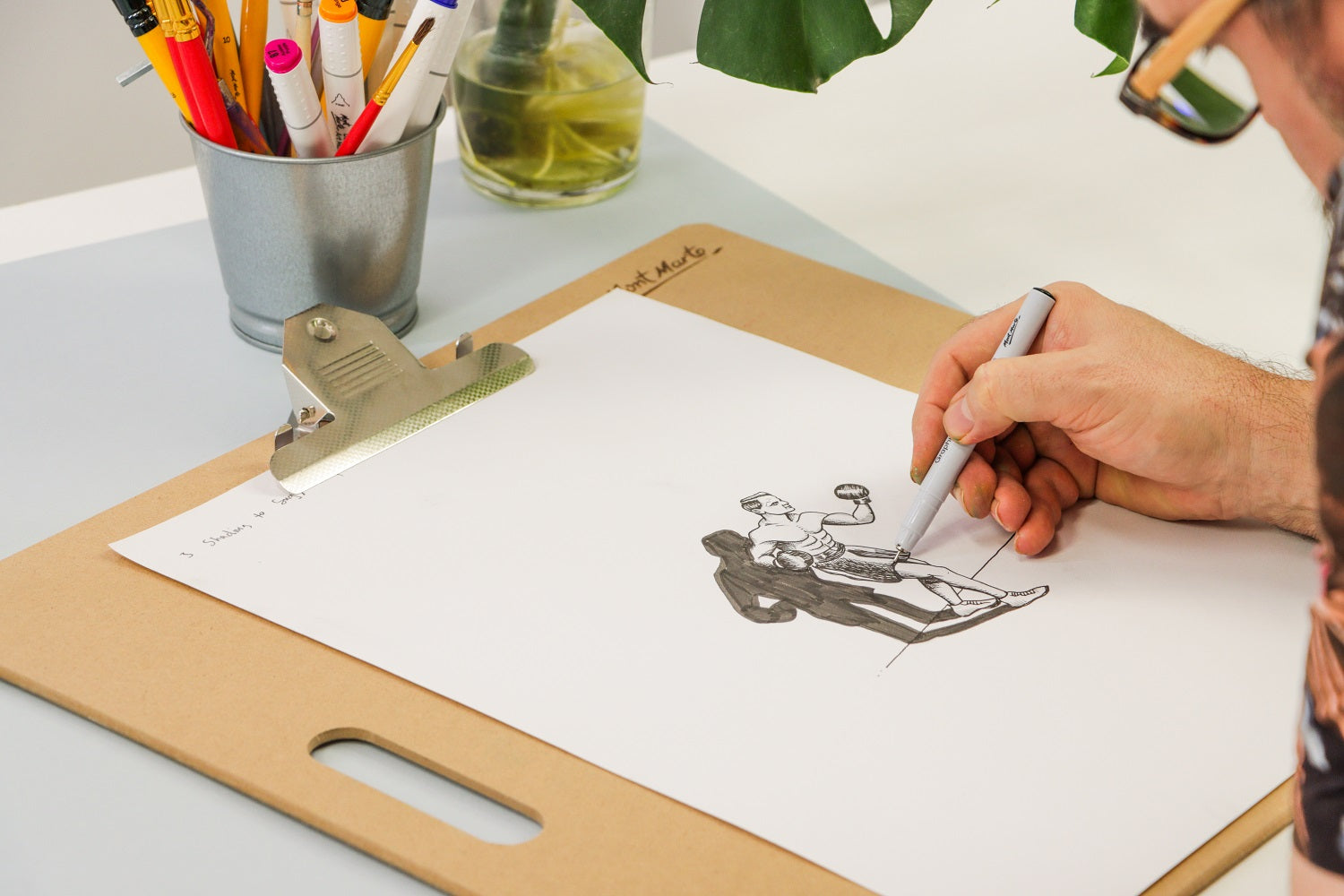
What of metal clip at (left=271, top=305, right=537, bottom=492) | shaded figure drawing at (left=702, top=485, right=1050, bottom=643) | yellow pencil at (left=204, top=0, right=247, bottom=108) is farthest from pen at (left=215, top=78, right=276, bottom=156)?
shaded figure drawing at (left=702, top=485, right=1050, bottom=643)

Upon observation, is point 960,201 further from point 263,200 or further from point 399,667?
point 399,667

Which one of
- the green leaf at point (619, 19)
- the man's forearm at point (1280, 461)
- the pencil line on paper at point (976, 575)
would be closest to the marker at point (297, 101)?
the green leaf at point (619, 19)

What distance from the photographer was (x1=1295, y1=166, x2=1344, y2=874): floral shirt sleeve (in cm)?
34

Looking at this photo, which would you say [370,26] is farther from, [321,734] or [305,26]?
[321,734]

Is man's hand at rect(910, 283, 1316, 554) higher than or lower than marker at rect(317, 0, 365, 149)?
lower

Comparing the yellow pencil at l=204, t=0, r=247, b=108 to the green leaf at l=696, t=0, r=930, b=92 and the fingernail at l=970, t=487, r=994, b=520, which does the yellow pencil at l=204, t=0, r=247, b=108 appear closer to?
the green leaf at l=696, t=0, r=930, b=92

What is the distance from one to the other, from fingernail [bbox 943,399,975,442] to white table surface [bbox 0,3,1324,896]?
0.24 meters

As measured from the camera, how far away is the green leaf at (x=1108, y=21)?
872 millimetres

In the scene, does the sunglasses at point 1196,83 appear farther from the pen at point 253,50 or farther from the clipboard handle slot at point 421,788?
the pen at point 253,50

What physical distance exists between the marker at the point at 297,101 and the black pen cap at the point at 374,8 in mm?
53

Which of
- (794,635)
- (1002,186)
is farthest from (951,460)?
(1002,186)

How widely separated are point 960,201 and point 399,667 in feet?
2.21

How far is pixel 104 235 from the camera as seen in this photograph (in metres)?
0.91

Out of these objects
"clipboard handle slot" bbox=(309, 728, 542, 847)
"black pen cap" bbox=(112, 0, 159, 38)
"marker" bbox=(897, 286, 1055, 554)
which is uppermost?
"black pen cap" bbox=(112, 0, 159, 38)
